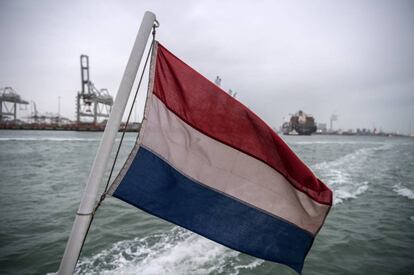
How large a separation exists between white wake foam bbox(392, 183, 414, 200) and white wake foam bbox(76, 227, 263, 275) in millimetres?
9261

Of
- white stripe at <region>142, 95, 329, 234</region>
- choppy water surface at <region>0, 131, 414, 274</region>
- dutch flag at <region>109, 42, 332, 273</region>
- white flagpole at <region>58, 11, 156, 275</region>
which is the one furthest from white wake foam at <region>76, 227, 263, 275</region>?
white flagpole at <region>58, 11, 156, 275</region>

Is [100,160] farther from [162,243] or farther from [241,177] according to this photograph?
[162,243]

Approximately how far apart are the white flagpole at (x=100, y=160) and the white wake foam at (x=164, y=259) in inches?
112

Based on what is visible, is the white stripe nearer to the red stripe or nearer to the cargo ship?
the red stripe

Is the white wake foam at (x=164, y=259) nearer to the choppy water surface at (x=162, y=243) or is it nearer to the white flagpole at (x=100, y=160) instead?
the choppy water surface at (x=162, y=243)

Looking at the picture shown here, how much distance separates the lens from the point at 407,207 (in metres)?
7.79

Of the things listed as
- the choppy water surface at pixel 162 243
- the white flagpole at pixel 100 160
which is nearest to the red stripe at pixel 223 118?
the white flagpole at pixel 100 160

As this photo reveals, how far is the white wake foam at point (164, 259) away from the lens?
12.9ft

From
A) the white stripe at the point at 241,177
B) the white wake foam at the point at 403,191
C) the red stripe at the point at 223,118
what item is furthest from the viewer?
the white wake foam at the point at 403,191

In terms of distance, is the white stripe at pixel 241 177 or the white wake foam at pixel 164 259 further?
the white wake foam at pixel 164 259

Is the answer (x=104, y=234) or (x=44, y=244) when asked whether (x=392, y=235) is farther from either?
(x=44, y=244)

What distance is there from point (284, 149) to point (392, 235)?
6.08 meters

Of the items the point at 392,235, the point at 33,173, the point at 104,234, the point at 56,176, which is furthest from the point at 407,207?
the point at 33,173

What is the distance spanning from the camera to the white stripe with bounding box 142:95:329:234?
2.03 meters
